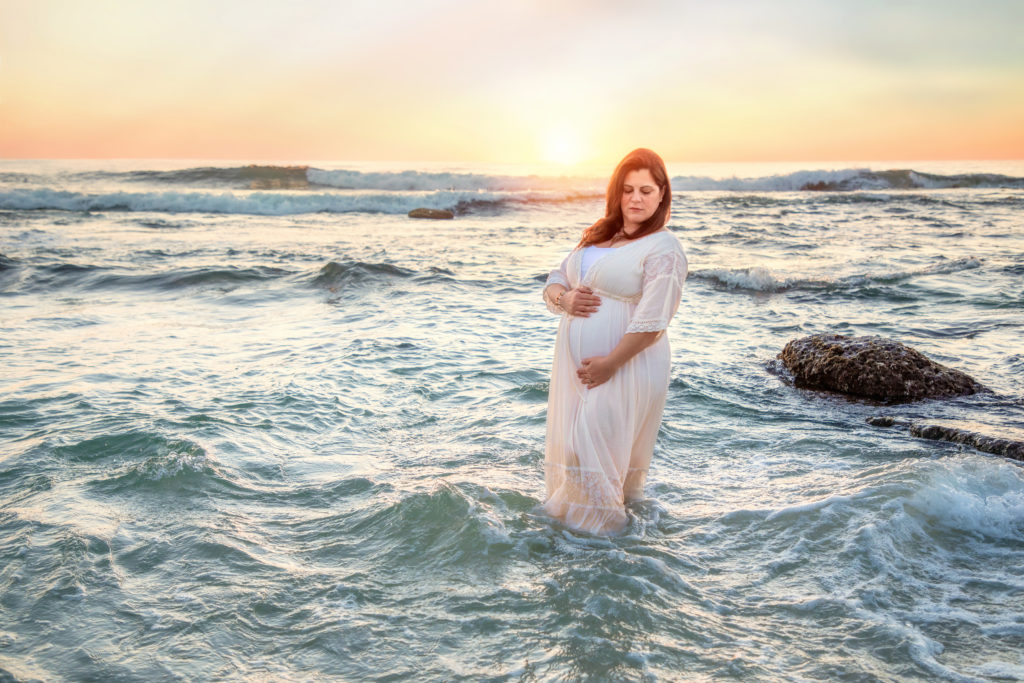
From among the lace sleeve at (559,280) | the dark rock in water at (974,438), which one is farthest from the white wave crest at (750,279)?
the lace sleeve at (559,280)

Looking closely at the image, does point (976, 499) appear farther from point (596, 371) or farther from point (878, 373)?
point (878, 373)

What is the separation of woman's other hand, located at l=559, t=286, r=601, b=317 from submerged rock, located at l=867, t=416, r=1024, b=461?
11.6 ft

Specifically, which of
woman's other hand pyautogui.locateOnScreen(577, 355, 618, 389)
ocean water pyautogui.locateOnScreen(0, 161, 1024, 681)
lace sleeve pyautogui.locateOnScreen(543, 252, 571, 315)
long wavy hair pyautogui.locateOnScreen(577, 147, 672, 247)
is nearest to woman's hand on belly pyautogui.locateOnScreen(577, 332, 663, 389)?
woman's other hand pyautogui.locateOnScreen(577, 355, 618, 389)

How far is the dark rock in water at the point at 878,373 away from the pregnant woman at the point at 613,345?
3.82 meters

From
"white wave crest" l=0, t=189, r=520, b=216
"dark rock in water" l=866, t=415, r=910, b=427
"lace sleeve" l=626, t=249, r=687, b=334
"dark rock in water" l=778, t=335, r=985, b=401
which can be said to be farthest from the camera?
"white wave crest" l=0, t=189, r=520, b=216

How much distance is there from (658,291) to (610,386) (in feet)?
1.91

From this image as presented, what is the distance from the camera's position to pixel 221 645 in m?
3.19

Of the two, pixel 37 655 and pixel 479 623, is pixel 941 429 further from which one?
pixel 37 655

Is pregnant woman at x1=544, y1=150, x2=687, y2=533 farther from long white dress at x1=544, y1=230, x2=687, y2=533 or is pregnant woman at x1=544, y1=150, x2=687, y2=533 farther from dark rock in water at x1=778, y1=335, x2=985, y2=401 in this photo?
dark rock in water at x1=778, y1=335, x2=985, y2=401

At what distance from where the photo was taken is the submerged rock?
17.4 ft

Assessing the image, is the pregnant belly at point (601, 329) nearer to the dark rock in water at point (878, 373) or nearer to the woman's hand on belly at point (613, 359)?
the woman's hand on belly at point (613, 359)

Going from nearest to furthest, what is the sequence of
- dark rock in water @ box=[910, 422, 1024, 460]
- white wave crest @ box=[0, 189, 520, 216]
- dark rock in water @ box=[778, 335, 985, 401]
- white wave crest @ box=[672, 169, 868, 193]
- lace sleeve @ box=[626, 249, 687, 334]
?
lace sleeve @ box=[626, 249, 687, 334]
dark rock in water @ box=[910, 422, 1024, 460]
dark rock in water @ box=[778, 335, 985, 401]
white wave crest @ box=[0, 189, 520, 216]
white wave crest @ box=[672, 169, 868, 193]

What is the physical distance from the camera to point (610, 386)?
3.82 m

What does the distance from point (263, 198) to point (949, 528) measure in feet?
97.6
